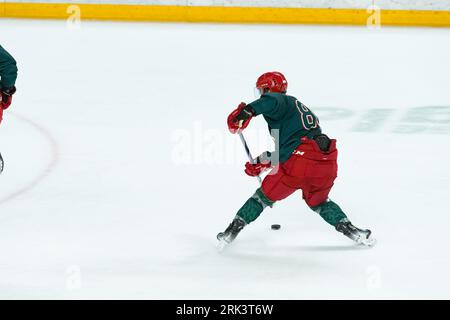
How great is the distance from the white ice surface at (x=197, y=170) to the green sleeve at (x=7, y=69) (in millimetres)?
644

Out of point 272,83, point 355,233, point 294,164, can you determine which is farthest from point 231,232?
point 272,83

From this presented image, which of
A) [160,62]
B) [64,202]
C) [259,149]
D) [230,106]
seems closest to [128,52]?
[160,62]

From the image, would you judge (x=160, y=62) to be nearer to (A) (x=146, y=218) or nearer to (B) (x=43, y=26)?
(B) (x=43, y=26)

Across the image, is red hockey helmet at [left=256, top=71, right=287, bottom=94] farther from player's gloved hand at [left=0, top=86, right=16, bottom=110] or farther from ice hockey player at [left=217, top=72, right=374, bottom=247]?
player's gloved hand at [left=0, top=86, right=16, bottom=110]

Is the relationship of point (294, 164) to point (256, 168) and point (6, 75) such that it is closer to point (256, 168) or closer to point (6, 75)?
point (256, 168)

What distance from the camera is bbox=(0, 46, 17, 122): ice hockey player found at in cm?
525

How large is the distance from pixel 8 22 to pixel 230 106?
169 inches

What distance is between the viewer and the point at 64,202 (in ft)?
17.9

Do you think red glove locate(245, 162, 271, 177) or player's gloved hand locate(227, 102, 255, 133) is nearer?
player's gloved hand locate(227, 102, 255, 133)

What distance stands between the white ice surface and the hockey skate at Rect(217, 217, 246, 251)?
0.07 metres

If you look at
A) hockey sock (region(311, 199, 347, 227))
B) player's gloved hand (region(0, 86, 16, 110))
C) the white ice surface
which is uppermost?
player's gloved hand (region(0, 86, 16, 110))

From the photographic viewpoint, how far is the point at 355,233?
4.62 m

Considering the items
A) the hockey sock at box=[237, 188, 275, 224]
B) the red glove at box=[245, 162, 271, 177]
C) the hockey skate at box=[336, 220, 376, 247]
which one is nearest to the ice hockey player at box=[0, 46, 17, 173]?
the red glove at box=[245, 162, 271, 177]

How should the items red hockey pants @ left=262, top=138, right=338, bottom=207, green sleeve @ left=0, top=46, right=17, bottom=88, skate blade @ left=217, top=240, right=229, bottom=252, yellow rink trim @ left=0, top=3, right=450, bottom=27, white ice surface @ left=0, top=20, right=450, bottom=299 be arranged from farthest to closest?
yellow rink trim @ left=0, top=3, right=450, bottom=27 < green sleeve @ left=0, top=46, right=17, bottom=88 < skate blade @ left=217, top=240, right=229, bottom=252 < red hockey pants @ left=262, top=138, right=338, bottom=207 < white ice surface @ left=0, top=20, right=450, bottom=299
